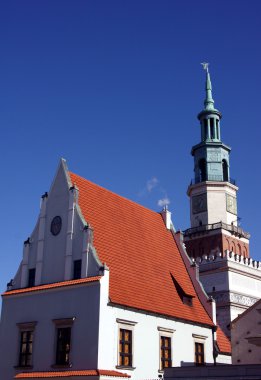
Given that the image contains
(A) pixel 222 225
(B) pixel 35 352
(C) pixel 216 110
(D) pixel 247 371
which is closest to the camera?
(D) pixel 247 371

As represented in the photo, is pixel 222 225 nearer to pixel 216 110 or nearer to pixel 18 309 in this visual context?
pixel 216 110

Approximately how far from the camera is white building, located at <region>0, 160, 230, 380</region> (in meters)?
27.4

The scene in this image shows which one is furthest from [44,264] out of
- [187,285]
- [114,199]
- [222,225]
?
[222,225]

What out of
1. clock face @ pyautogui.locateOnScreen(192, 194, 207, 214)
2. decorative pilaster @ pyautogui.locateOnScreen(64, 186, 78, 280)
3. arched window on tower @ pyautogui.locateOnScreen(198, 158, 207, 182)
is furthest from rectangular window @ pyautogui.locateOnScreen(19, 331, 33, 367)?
arched window on tower @ pyautogui.locateOnScreen(198, 158, 207, 182)

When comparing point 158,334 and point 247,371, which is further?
point 158,334

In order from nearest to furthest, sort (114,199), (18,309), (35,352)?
(35,352) < (18,309) < (114,199)

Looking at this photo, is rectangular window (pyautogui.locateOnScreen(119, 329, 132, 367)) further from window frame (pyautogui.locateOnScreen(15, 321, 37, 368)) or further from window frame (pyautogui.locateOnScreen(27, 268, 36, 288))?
window frame (pyautogui.locateOnScreen(27, 268, 36, 288))

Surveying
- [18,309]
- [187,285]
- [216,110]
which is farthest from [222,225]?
[18,309]

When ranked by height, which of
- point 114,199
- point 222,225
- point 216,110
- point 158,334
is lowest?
point 158,334

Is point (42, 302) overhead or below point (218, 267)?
below

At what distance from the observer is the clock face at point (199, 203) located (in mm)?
61450

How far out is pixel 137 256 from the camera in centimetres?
3241

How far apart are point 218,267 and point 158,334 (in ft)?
78.4

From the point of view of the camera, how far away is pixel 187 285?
35875 millimetres
